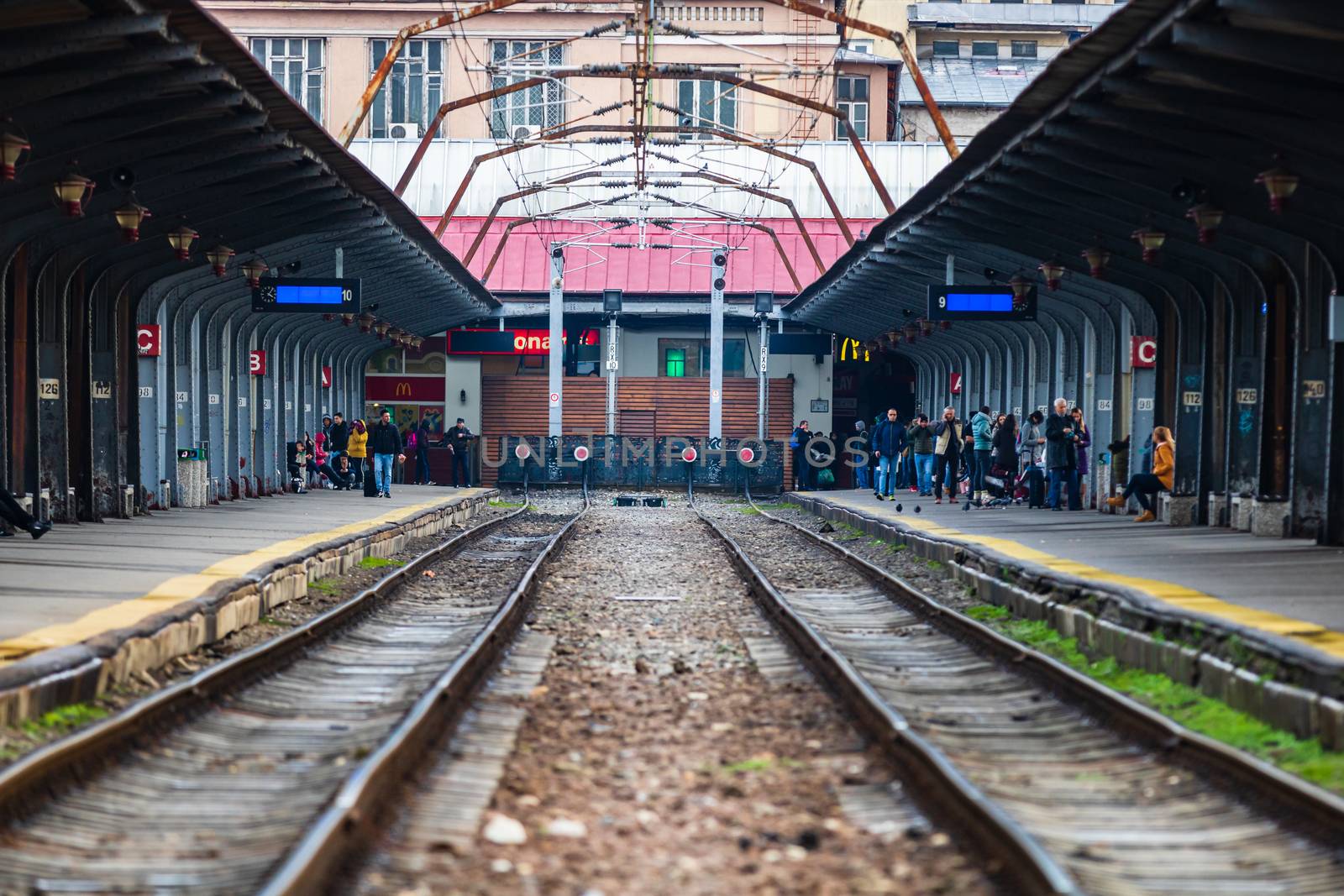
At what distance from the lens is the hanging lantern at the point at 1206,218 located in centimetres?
1589

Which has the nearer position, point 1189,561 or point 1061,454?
point 1189,561

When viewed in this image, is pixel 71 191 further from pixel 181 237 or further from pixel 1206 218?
pixel 1206 218

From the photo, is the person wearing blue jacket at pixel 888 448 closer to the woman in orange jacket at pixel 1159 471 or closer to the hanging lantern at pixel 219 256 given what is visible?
the woman in orange jacket at pixel 1159 471

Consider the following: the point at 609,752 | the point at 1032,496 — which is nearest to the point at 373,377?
the point at 1032,496

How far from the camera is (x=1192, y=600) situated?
1126cm

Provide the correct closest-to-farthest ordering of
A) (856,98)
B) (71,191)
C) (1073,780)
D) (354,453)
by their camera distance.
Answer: (1073,780), (71,191), (354,453), (856,98)

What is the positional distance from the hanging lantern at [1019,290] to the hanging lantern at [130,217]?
1258 cm

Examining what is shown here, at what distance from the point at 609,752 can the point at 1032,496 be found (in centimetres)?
1956

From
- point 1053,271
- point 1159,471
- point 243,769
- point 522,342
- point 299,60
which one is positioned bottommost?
point 243,769

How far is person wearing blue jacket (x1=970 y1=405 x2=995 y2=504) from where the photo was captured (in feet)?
87.1

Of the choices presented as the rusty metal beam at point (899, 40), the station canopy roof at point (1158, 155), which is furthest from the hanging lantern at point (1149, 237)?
the rusty metal beam at point (899, 40)

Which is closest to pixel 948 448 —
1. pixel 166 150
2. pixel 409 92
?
pixel 166 150

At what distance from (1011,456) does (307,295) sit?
10.8 metres

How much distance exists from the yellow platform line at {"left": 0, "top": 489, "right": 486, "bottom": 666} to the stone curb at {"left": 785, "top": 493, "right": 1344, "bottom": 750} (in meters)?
6.07
